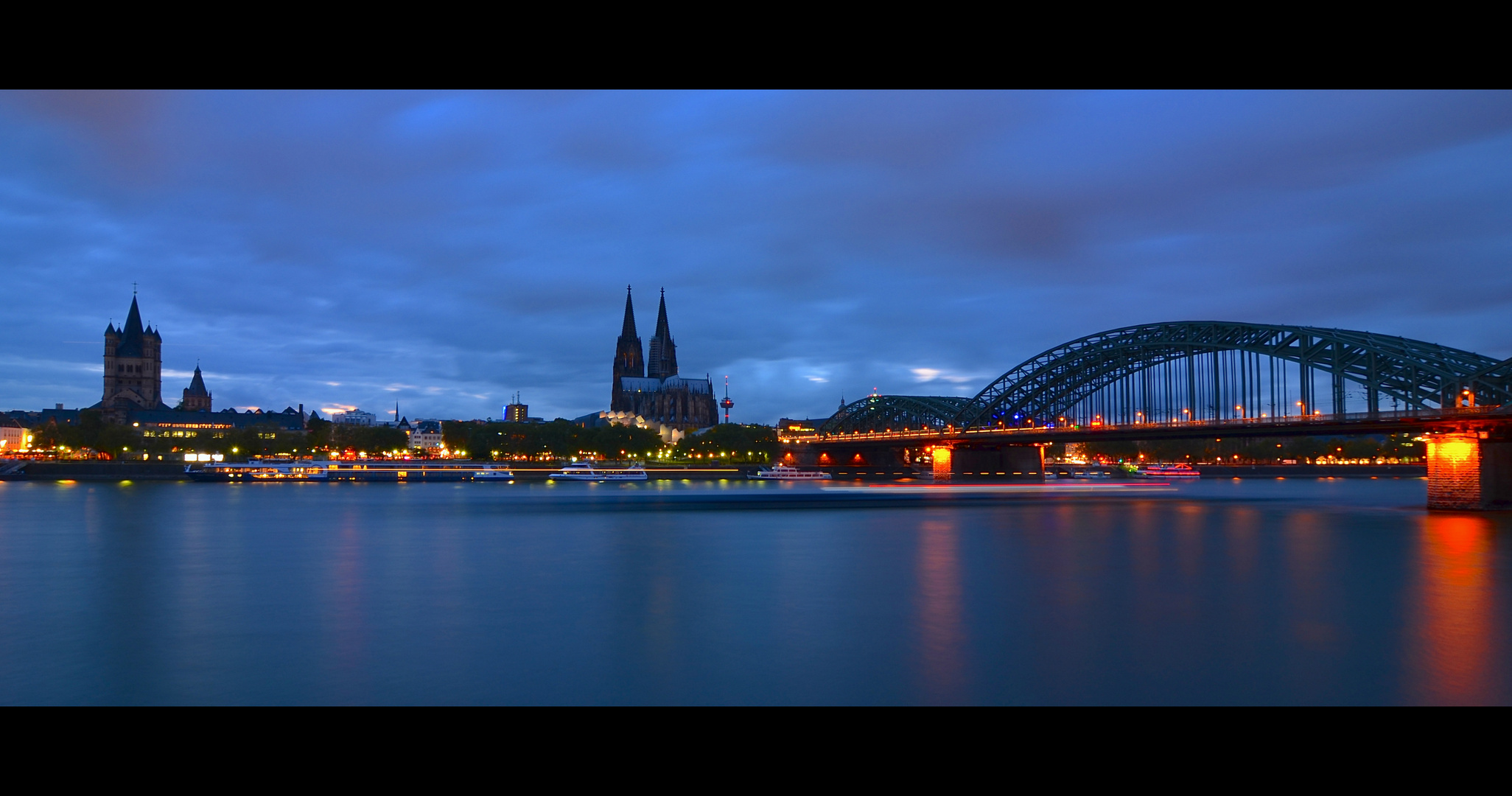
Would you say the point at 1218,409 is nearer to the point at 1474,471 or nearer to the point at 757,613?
the point at 1474,471

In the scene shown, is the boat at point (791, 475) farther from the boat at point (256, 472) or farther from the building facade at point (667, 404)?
the building facade at point (667, 404)

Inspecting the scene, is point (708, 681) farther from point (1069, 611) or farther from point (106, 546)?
point (106, 546)

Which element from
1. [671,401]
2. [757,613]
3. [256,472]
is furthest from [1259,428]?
[671,401]

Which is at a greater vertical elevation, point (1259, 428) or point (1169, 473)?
point (1259, 428)

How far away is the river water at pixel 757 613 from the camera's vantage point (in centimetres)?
1333

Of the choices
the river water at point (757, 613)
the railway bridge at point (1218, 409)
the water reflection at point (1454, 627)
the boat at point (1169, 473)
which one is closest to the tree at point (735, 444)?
the railway bridge at point (1218, 409)

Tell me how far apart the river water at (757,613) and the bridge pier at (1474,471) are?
2.31 meters

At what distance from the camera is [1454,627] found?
696 inches

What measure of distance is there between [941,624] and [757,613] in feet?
12.0
